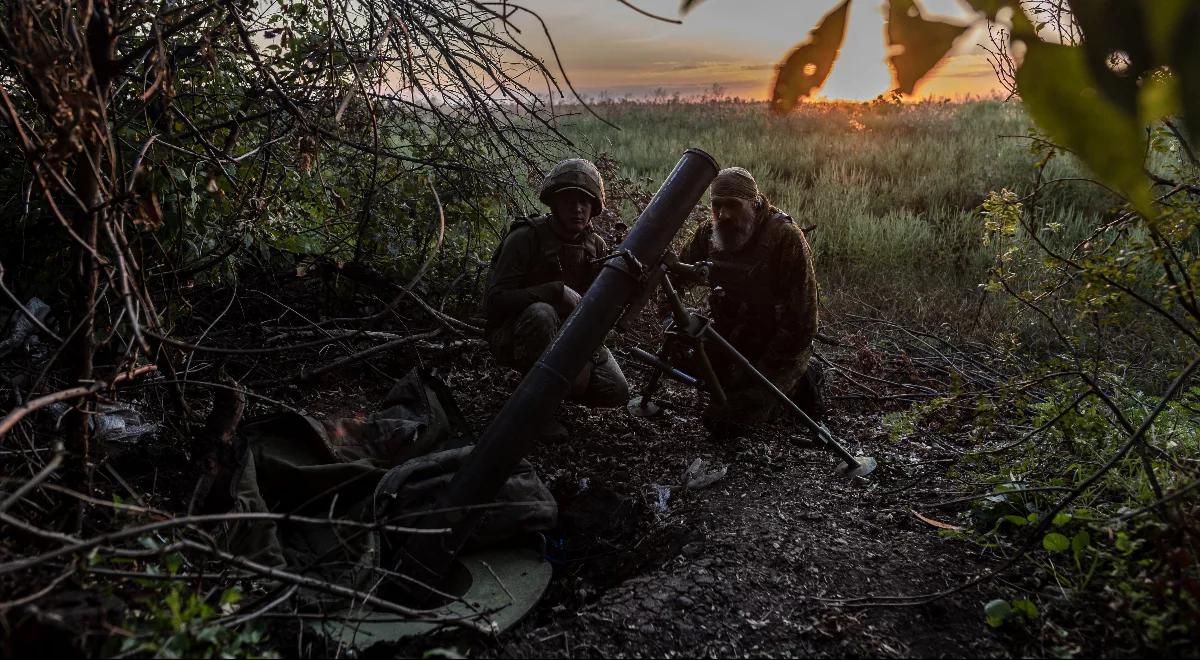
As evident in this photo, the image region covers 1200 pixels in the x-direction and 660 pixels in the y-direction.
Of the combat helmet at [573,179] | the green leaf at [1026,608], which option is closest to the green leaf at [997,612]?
the green leaf at [1026,608]

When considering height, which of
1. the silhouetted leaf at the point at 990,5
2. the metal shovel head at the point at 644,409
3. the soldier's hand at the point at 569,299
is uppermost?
the silhouetted leaf at the point at 990,5

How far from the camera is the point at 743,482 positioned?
3.60 meters

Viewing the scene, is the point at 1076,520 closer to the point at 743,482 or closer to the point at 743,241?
the point at 743,482

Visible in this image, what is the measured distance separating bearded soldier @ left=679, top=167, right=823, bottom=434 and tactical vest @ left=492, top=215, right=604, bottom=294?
73 centimetres

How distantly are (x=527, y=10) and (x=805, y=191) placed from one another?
7607 mm

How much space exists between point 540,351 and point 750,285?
4.23 ft

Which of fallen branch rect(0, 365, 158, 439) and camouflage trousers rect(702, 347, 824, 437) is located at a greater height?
fallen branch rect(0, 365, 158, 439)

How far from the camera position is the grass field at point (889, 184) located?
686 cm

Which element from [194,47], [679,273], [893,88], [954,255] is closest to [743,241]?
[679,273]

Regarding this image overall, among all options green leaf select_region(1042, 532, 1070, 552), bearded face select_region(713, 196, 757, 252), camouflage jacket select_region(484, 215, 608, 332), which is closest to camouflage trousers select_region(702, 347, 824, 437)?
bearded face select_region(713, 196, 757, 252)

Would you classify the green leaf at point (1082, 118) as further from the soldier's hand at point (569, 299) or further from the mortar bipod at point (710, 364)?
the soldier's hand at point (569, 299)

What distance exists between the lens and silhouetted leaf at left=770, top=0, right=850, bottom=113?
630mm

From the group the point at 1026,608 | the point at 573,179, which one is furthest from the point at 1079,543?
the point at 573,179

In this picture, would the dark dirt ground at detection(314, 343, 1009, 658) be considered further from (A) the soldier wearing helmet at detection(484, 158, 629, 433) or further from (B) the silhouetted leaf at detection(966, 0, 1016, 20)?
(B) the silhouetted leaf at detection(966, 0, 1016, 20)
